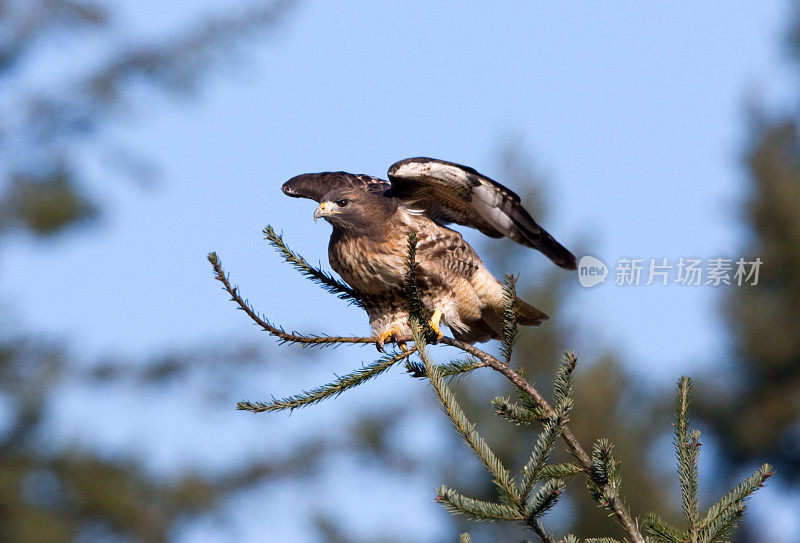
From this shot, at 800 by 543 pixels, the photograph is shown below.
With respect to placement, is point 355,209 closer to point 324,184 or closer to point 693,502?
point 324,184

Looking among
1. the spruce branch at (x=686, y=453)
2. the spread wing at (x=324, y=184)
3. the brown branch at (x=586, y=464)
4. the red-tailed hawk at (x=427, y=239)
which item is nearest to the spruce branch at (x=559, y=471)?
the brown branch at (x=586, y=464)

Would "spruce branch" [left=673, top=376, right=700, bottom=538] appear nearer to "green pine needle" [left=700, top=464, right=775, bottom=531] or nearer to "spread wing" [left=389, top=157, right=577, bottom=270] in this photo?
"green pine needle" [left=700, top=464, right=775, bottom=531]

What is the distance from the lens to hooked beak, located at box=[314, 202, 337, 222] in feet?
16.5

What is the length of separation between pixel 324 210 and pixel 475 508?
2620 millimetres

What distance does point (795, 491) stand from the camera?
19.5 m

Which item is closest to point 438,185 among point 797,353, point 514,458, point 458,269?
point 458,269

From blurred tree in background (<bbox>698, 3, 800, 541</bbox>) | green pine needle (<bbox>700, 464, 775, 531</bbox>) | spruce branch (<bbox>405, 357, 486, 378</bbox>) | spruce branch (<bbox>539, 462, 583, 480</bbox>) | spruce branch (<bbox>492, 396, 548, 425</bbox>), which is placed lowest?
green pine needle (<bbox>700, 464, 775, 531</bbox>)

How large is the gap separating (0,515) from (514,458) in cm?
1089

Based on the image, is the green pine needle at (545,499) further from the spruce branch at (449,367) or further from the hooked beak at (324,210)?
the hooked beak at (324,210)

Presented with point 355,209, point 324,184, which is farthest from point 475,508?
point 324,184

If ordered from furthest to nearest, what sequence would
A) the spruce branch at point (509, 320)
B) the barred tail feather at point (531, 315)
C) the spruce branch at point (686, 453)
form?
the barred tail feather at point (531, 315) → the spruce branch at point (509, 320) → the spruce branch at point (686, 453)

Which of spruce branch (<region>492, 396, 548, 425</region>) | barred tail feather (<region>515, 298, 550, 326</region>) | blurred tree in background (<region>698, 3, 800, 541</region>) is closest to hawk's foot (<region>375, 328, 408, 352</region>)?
barred tail feather (<region>515, 298, 550, 326</region>)

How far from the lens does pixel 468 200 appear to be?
196 inches

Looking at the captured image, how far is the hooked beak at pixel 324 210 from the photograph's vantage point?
5016 millimetres
